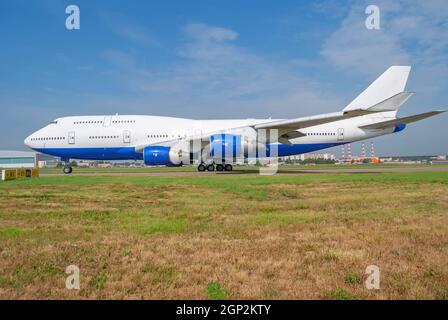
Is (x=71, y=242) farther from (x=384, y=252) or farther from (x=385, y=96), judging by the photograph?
(x=385, y=96)

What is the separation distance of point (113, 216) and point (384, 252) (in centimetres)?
510

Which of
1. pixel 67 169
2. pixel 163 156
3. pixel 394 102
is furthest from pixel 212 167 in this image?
pixel 394 102

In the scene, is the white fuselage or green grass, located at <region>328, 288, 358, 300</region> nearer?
green grass, located at <region>328, 288, 358, 300</region>

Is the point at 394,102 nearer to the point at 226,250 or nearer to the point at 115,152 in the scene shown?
the point at 226,250

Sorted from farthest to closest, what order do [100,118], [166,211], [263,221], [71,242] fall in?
[100,118] < [166,211] < [263,221] < [71,242]

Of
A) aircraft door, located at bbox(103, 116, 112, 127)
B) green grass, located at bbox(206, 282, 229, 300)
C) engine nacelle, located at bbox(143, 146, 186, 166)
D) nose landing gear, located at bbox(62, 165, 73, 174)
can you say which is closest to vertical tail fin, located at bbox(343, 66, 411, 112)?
engine nacelle, located at bbox(143, 146, 186, 166)

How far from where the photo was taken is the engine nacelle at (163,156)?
73.5 feet

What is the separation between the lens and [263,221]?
6145 mm

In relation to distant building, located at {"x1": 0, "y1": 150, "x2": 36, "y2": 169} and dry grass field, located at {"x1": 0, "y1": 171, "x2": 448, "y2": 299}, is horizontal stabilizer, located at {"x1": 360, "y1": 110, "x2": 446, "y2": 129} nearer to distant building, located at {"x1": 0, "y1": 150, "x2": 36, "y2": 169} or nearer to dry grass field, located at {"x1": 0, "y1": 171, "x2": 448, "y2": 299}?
dry grass field, located at {"x1": 0, "y1": 171, "x2": 448, "y2": 299}

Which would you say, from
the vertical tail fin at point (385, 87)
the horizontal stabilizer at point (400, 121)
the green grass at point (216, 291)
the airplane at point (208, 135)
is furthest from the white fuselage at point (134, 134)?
the green grass at point (216, 291)

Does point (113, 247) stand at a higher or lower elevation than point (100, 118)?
lower

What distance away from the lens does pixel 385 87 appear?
23922mm

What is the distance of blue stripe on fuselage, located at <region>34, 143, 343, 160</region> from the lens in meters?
24.9
